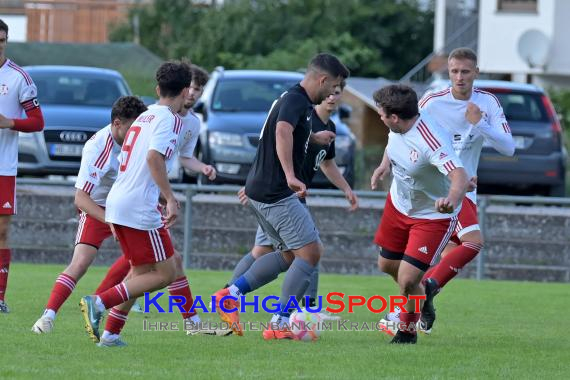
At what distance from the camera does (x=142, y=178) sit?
8.80m

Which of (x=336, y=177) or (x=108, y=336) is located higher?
(x=336, y=177)

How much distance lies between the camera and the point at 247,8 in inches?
1754

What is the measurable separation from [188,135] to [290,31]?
35268 millimetres

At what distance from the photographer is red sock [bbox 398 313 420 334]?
9703 millimetres

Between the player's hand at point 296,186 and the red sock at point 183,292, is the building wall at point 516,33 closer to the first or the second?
the red sock at point 183,292

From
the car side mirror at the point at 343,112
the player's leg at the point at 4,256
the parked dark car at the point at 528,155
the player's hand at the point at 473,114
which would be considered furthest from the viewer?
the car side mirror at the point at 343,112

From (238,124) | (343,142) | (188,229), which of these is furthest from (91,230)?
(343,142)

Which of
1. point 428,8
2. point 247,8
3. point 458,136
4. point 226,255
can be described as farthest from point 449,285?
point 428,8

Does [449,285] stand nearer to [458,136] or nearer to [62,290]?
[458,136]

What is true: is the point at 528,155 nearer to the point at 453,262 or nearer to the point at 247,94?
the point at 247,94

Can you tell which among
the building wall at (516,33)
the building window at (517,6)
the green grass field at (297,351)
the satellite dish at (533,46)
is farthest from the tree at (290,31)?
the green grass field at (297,351)

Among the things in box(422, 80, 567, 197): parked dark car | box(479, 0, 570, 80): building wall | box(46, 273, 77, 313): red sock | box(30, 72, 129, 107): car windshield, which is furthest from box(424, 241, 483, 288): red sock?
box(479, 0, 570, 80): building wall

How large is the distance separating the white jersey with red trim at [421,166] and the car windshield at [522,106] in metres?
11.3

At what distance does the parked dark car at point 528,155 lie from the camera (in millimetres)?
20438
